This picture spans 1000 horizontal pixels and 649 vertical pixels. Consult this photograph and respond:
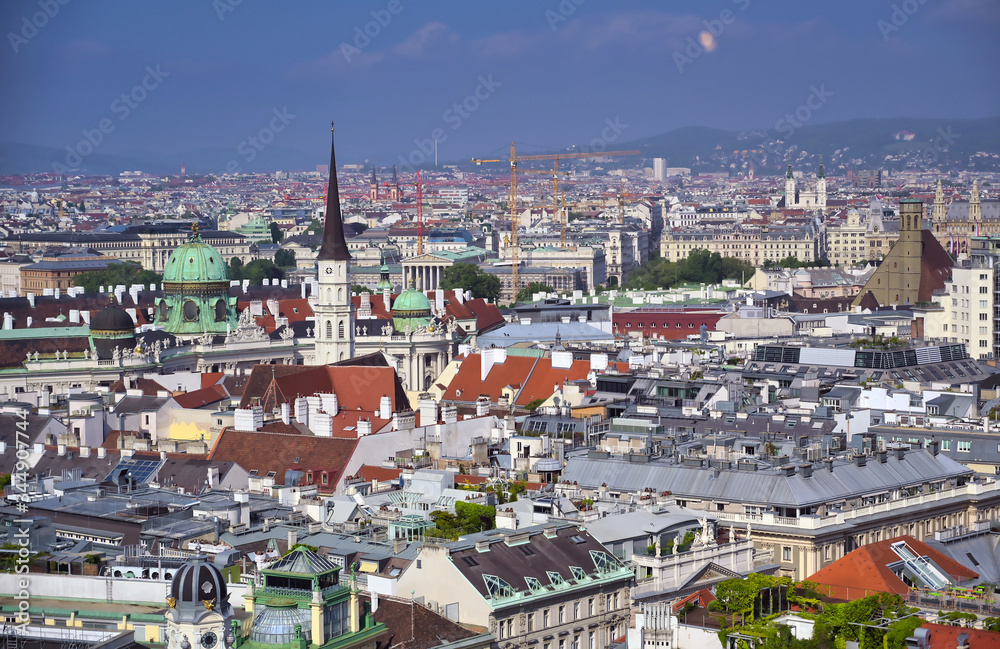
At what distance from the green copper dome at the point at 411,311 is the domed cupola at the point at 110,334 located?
16072mm

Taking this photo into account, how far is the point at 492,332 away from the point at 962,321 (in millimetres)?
26460

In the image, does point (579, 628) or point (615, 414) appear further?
point (615, 414)

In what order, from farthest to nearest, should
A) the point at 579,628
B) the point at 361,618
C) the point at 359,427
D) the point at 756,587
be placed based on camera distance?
the point at 359,427 < the point at 579,628 < the point at 756,587 < the point at 361,618

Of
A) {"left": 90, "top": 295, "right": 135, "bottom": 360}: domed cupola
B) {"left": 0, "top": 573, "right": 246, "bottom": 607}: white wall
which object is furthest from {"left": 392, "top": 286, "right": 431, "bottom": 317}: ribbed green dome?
{"left": 0, "top": 573, "right": 246, "bottom": 607}: white wall

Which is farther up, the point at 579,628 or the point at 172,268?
the point at 172,268

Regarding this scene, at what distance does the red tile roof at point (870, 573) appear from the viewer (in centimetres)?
4159

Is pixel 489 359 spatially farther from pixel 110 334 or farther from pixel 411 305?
pixel 411 305

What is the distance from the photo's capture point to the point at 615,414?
→ 2739 inches

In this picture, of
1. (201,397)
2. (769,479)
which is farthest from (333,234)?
(769,479)

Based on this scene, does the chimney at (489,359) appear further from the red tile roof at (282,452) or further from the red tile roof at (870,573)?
the red tile roof at (870,573)

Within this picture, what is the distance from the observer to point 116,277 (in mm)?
179375

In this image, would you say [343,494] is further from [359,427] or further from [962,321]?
[962,321]

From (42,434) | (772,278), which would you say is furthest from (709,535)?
(772,278)

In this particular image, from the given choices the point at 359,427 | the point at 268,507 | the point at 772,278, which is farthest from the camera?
the point at 772,278
